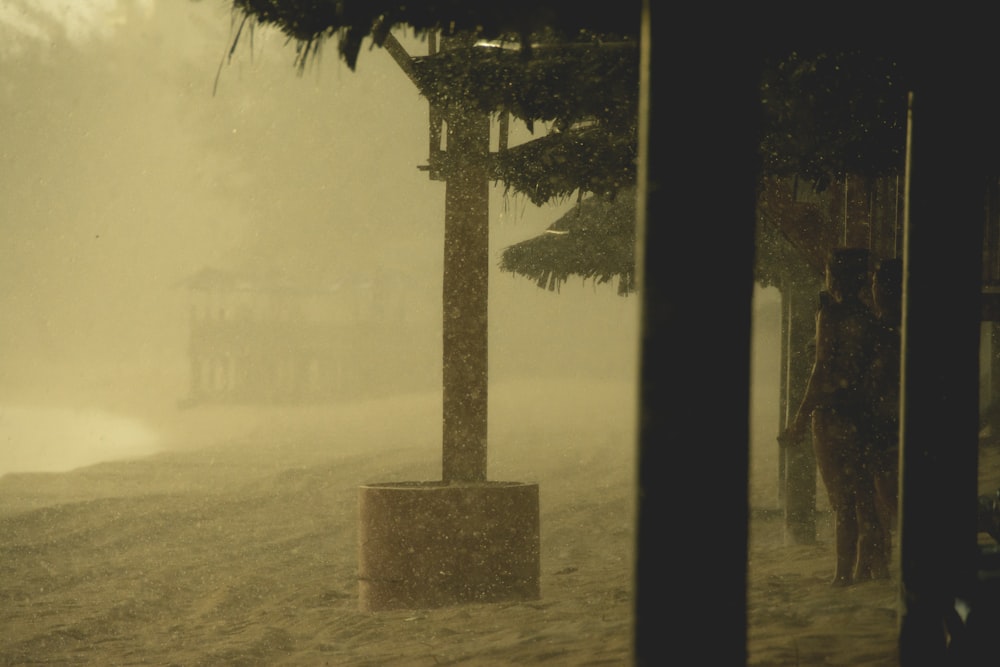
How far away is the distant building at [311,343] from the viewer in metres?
38.8

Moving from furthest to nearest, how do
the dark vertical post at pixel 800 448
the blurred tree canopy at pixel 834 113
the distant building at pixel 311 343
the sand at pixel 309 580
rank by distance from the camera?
1. the distant building at pixel 311 343
2. the dark vertical post at pixel 800 448
3. the sand at pixel 309 580
4. the blurred tree canopy at pixel 834 113

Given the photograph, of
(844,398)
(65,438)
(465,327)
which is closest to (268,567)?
(465,327)

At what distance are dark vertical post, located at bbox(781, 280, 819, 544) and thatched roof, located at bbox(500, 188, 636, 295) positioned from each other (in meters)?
1.71

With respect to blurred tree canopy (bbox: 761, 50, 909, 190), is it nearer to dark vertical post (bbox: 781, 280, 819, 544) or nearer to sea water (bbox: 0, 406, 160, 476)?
dark vertical post (bbox: 781, 280, 819, 544)

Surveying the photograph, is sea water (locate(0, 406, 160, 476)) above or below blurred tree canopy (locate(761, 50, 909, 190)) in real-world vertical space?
below

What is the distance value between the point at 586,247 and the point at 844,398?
454 centimetres

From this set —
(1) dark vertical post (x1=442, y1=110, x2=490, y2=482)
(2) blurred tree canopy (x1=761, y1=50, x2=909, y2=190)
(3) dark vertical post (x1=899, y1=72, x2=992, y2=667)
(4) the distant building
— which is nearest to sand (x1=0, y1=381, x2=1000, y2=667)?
(3) dark vertical post (x1=899, y1=72, x2=992, y2=667)

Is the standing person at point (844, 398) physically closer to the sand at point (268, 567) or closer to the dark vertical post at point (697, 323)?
the sand at point (268, 567)

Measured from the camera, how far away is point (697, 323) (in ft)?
5.52

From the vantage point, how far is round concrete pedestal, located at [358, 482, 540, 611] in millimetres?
5902

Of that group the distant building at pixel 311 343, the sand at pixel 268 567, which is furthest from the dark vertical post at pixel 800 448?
the distant building at pixel 311 343

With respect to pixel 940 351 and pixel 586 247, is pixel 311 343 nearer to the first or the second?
pixel 586 247

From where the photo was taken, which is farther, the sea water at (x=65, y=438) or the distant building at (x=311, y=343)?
the sea water at (x=65, y=438)

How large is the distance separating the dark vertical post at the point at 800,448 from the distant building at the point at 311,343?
102 ft
